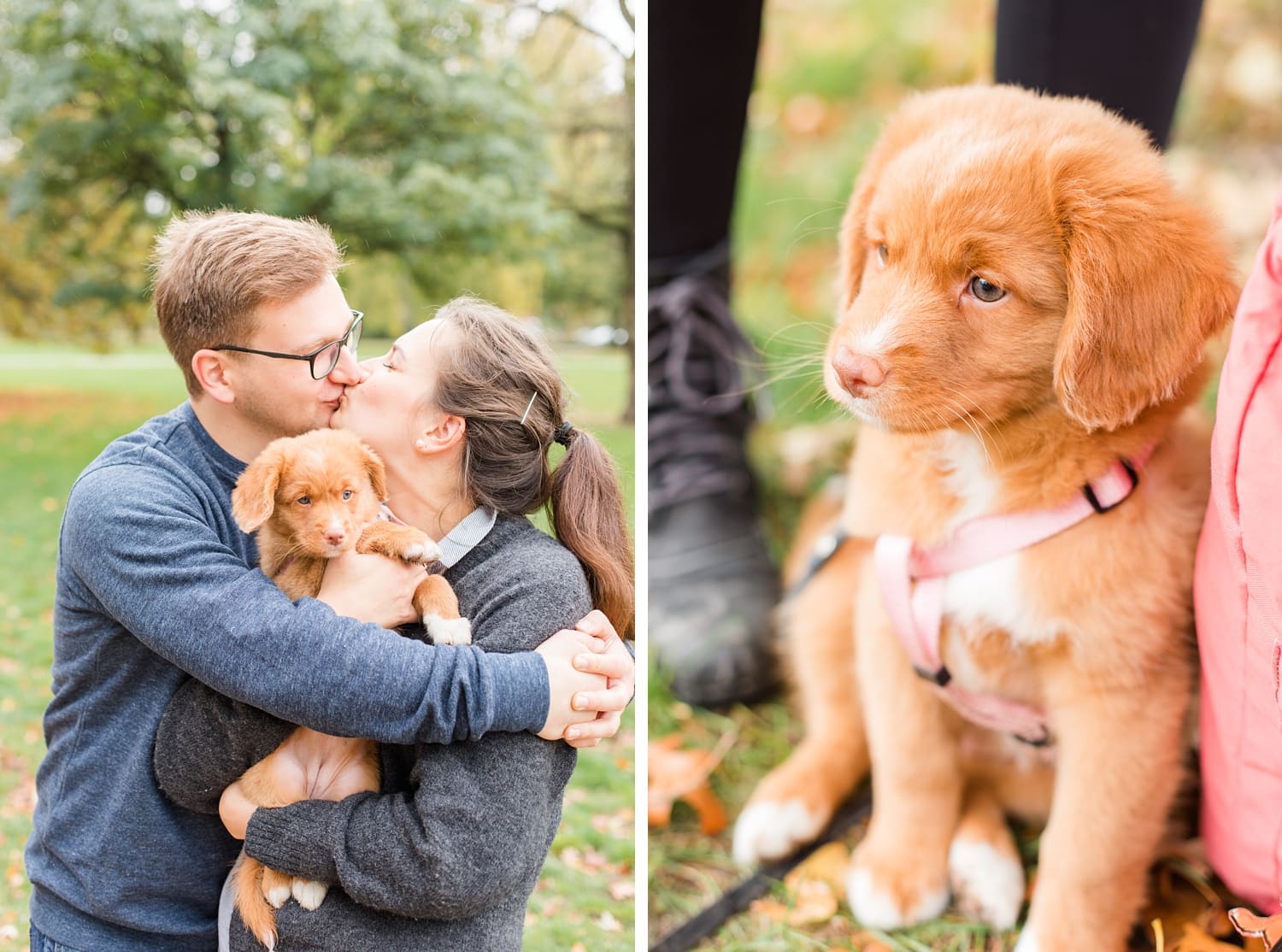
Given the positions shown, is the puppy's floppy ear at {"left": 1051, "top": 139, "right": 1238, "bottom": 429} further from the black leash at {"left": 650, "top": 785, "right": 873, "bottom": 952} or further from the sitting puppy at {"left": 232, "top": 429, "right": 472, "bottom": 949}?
the black leash at {"left": 650, "top": 785, "right": 873, "bottom": 952}

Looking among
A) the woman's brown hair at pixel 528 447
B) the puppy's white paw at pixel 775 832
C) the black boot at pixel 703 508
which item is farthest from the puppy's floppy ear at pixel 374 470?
the black boot at pixel 703 508

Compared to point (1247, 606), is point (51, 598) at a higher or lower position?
lower

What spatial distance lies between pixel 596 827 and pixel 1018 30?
158cm

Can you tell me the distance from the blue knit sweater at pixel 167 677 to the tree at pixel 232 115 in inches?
19.2

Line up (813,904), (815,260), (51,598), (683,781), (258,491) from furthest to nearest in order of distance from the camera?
(815,260), (51,598), (683,781), (813,904), (258,491)

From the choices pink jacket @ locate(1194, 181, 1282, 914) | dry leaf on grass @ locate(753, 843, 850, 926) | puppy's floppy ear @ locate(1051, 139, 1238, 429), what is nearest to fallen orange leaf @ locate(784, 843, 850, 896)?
dry leaf on grass @ locate(753, 843, 850, 926)

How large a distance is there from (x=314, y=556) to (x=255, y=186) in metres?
0.78

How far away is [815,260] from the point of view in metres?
3.03

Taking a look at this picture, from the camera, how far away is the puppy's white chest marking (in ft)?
4.23

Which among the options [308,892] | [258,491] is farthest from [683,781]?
[258,491]

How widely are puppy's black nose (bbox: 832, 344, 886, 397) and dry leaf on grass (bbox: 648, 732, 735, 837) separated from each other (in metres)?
0.89

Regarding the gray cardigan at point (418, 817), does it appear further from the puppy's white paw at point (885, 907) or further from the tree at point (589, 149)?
the tree at point (589, 149)

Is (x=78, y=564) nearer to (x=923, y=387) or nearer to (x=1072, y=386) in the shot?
(x=923, y=387)

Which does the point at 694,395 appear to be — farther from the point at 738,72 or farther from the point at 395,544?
the point at 395,544
